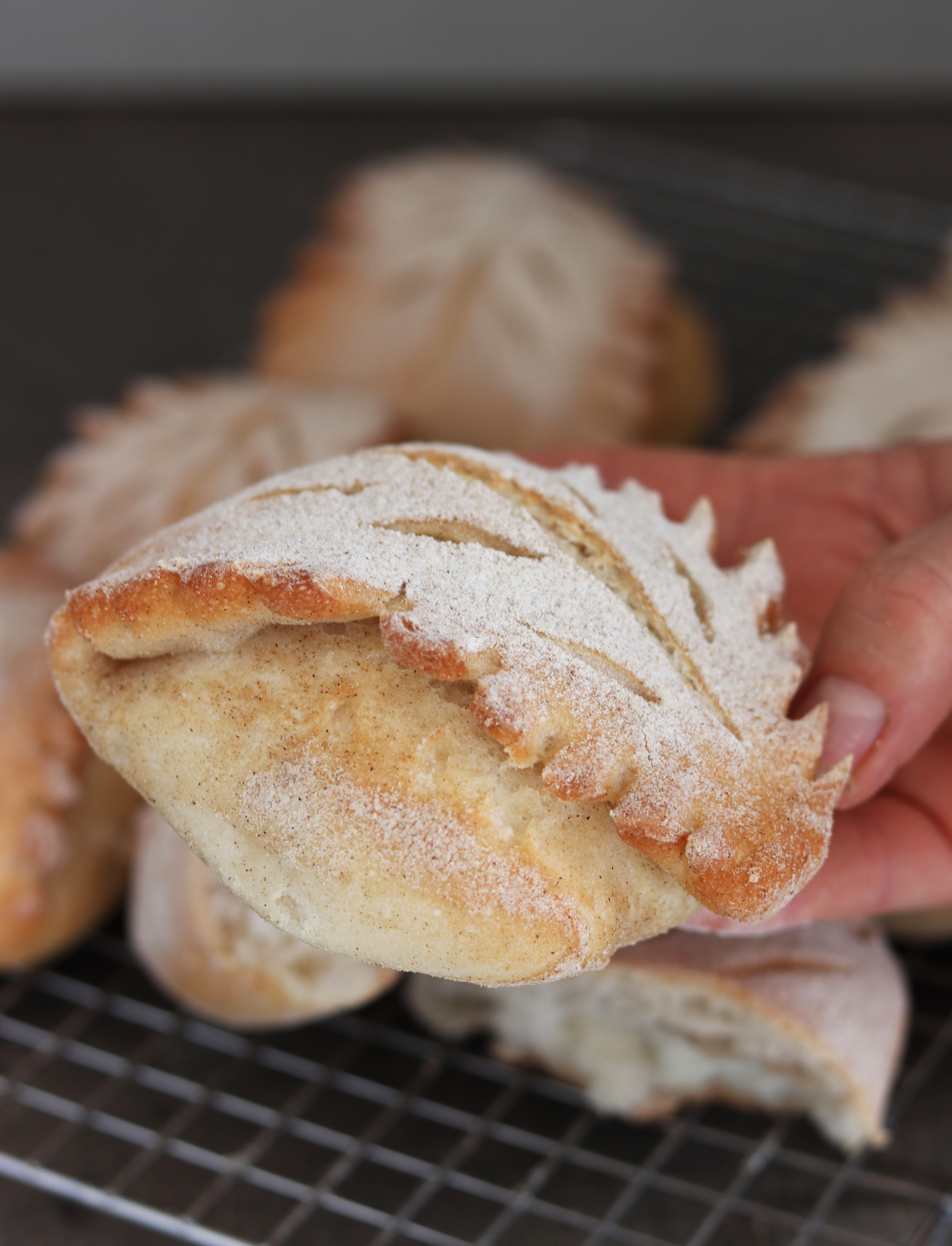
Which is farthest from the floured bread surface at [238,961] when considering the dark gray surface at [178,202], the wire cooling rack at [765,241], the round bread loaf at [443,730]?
the wire cooling rack at [765,241]

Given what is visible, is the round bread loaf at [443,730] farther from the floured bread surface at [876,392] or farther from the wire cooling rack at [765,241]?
the wire cooling rack at [765,241]

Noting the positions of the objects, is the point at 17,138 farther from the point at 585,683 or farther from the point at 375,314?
the point at 585,683

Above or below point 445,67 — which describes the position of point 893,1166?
below

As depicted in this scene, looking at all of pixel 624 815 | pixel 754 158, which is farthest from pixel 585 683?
pixel 754 158

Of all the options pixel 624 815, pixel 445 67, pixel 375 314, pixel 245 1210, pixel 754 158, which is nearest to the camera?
pixel 624 815

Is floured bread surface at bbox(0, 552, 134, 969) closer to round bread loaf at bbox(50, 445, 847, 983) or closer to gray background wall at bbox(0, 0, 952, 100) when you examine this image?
round bread loaf at bbox(50, 445, 847, 983)

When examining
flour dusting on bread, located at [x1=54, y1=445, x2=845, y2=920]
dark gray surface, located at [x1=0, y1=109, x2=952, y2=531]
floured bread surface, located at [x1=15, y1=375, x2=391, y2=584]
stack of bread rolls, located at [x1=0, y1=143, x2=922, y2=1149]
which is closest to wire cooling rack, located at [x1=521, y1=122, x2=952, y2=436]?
dark gray surface, located at [x1=0, y1=109, x2=952, y2=531]

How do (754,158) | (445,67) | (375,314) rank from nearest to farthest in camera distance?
(375,314) → (754,158) → (445,67)
